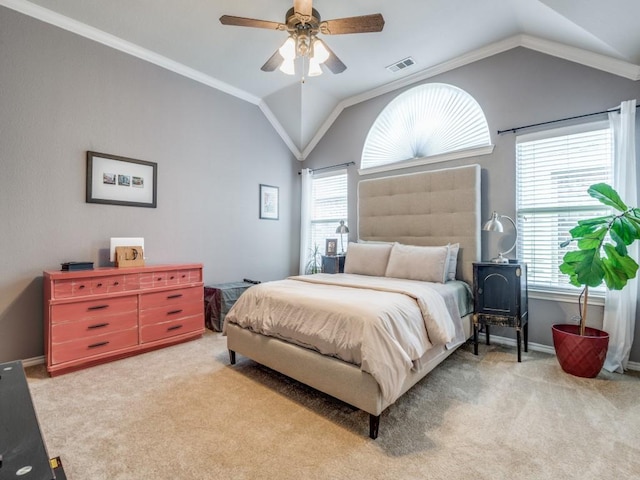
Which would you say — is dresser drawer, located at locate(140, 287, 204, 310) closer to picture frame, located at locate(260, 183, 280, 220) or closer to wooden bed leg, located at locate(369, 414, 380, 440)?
picture frame, located at locate(260, 183, 280, 220)

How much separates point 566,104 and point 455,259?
6.06 feet

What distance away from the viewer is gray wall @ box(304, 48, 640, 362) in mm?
2871

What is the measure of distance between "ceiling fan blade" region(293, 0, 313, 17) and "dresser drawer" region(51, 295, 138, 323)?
289 centimetres

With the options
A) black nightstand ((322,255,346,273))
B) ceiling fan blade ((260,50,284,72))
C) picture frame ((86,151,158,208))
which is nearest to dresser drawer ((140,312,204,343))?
picture frame ((86,151,158,208))

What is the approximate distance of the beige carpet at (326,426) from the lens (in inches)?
61.6

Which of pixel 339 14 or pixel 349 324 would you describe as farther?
pixel 339 14

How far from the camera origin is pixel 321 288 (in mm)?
2684

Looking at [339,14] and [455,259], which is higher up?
[339,14]

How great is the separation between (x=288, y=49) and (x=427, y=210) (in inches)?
92.5

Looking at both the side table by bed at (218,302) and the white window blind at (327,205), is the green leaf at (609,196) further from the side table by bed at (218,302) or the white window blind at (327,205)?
the side table by bed at (218,302)

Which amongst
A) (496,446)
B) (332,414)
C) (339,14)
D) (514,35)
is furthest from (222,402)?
(514,35)

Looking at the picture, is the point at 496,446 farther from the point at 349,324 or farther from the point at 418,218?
the point at 418,218

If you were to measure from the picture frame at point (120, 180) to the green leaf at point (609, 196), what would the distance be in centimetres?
437

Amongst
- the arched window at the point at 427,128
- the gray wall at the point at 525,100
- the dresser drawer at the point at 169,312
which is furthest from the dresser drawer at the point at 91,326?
the gray wall at the point at 525,100
